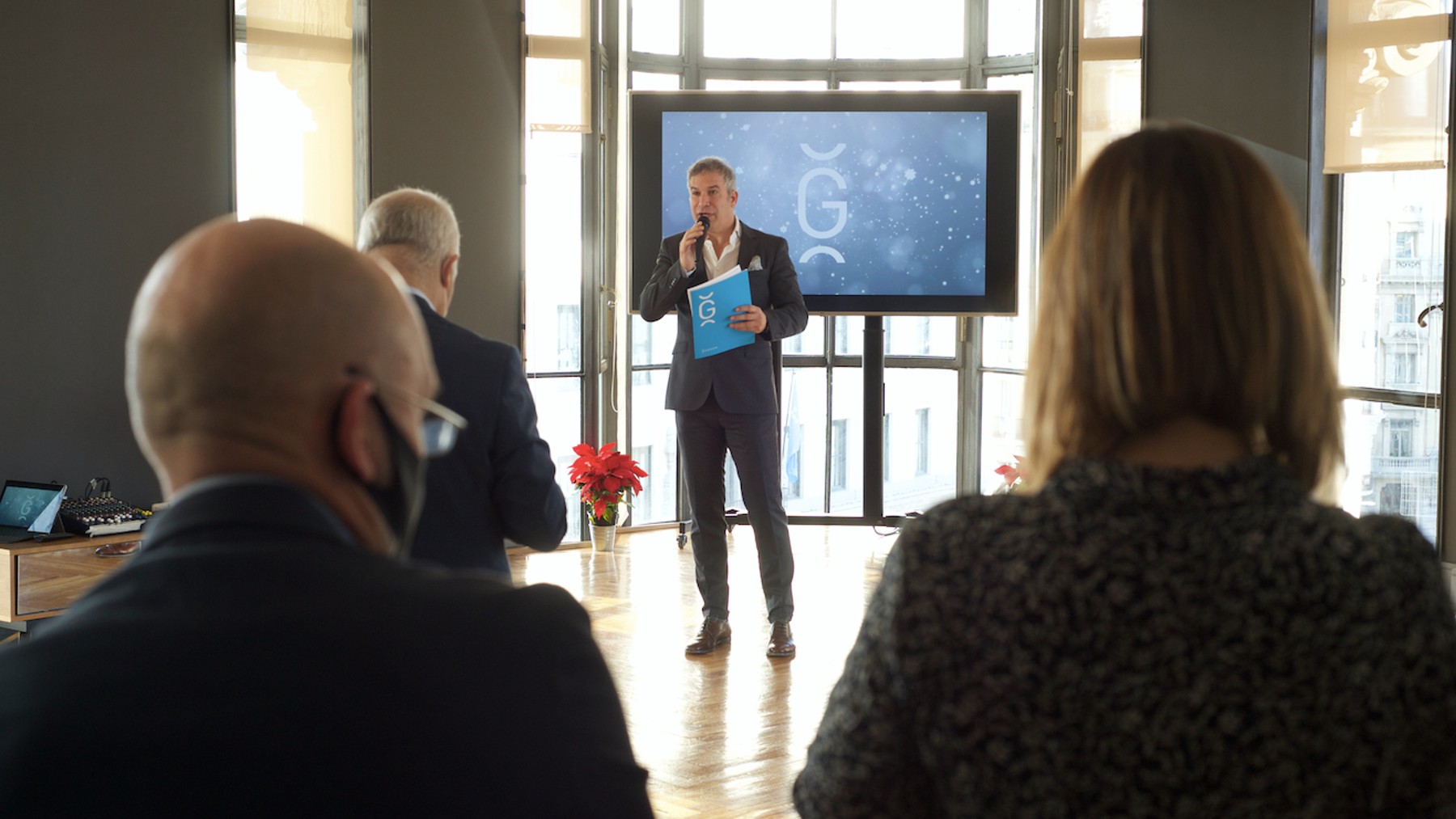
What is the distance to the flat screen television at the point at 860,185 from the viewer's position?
6.06 meters

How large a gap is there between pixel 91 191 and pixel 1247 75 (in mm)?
4824

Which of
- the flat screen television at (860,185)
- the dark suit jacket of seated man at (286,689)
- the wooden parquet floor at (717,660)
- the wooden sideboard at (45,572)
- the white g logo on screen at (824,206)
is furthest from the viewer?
the white g logo on screen at (824,206)

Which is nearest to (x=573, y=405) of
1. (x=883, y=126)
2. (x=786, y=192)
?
(x=786, y=192)

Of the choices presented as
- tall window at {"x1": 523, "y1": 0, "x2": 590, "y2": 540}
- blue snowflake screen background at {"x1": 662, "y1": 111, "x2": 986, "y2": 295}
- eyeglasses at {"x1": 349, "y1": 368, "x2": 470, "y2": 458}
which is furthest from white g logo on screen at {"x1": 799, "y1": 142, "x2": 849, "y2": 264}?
eyeglasses at {"x1": 349, "y1": 368, "x2": 470, "y2": 458}

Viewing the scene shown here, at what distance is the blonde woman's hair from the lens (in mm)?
970

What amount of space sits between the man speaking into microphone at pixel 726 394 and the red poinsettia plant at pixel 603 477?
75.8 inches

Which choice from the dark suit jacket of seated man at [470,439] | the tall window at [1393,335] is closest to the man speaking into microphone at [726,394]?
the dark suit jacket of seated man at [470,439]

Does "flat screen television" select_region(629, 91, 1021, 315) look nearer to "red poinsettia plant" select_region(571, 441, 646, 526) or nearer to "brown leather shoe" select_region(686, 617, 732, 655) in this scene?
"red poinsettia plant" select_region(571, 441, 646, 526)

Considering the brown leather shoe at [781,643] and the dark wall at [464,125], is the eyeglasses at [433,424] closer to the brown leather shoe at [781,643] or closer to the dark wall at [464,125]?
the brown leather shoe at [781,643]

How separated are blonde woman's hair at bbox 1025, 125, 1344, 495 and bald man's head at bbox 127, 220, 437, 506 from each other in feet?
1.80

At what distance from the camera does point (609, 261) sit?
→ 6965 mm

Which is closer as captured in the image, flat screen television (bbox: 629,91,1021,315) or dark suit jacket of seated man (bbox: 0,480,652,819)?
dark suit jacket of seated man (bbox: 0,480,652,819)

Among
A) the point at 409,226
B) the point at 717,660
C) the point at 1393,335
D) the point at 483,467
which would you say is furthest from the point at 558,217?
the point at 483,467

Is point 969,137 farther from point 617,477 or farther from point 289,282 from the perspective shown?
point 289,282
